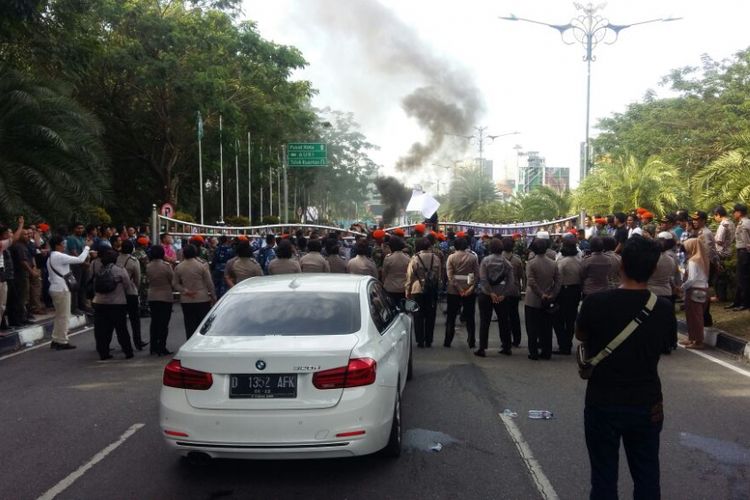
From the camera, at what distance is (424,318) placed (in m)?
10.8

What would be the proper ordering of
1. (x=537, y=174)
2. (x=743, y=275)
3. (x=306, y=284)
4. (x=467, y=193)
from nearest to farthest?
(x=306, y=284) → (x=743, y=275) → (x=467, y=193) → (x=537, y=174)

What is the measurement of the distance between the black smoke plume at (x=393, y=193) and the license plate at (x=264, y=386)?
185 feet

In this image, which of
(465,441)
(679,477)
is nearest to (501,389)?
(465,441)

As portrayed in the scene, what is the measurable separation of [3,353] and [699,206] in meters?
14.2

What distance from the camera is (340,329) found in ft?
17.7

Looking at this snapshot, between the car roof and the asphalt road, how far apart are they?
1.35 meters

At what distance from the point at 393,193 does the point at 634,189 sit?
1526 inches

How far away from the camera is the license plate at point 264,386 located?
15.7 feet

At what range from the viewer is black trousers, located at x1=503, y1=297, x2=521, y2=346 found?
1004 centimetres

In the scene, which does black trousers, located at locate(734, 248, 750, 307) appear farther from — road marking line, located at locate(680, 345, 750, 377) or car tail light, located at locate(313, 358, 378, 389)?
car tail light, located at locate(313, 358, 378, 389)

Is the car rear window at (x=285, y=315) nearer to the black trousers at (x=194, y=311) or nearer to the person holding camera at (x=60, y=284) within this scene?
the black trousers at (x=194, y=311)

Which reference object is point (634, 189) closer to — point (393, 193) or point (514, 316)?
point (514, 316)

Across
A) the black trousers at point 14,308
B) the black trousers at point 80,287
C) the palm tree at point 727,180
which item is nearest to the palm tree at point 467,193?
the palm tree at point 727,180

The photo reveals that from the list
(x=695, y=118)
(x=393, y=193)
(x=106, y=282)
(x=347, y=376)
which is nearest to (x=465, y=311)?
(x=106, y=282)
